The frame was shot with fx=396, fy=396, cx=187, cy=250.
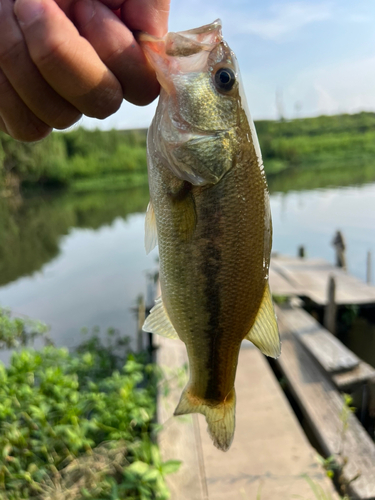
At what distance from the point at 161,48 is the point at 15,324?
8.32 meters

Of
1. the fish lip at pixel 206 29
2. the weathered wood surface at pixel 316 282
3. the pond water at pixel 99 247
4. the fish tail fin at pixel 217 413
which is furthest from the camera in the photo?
the pond water at pixel 99 247

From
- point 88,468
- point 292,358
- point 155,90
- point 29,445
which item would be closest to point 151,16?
point 155,90

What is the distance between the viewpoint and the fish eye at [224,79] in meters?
1.44

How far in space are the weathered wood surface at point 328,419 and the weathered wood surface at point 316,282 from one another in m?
2.83

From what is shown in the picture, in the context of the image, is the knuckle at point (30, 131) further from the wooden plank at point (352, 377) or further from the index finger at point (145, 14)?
the wooden plank at point (352, 377)

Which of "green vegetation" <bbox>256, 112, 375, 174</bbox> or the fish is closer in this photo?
the fish

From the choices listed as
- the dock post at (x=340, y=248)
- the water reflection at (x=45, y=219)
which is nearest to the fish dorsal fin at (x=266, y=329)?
the dock post at (x=340, y=248)

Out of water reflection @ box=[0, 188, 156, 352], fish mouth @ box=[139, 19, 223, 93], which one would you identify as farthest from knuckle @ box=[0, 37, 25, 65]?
water reflection @ box=[0, 188, 156, 352]

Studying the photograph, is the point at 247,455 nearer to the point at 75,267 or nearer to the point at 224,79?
the point at 224,79

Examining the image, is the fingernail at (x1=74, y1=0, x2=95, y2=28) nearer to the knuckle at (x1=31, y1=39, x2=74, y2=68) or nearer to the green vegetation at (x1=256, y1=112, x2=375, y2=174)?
the knuckle at (x1=31, y1=39, x2=74, y2=68)

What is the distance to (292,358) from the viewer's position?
6.16m

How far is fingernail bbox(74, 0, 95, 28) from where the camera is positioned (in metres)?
1.23

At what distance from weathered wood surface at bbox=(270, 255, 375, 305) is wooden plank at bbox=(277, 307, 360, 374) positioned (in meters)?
1.42

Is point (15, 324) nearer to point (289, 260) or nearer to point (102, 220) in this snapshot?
point (289, 260)
